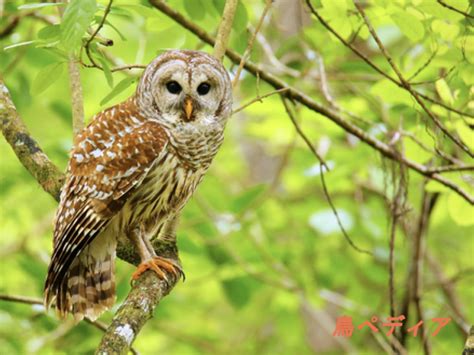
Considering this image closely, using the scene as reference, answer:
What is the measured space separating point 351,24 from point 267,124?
8.14 ft

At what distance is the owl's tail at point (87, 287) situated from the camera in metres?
3.18

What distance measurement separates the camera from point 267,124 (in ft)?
18.1

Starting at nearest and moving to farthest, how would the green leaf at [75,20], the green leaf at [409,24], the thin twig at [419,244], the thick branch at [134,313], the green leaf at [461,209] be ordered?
the thick branch at [134,313] → the green leaf at [75,20] → the green leaf at [409,24] → the green leaf at [461,209] → the thin twig at [419,244]

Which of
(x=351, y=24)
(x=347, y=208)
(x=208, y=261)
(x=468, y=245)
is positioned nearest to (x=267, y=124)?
(x=347, y=208)

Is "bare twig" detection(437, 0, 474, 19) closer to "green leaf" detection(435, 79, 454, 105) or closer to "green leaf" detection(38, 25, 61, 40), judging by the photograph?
"green leaf" detection(435, 79, 454, 105)

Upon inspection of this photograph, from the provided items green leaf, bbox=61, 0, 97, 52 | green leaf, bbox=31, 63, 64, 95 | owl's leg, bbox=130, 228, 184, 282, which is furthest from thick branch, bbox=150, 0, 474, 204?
green leaf, bbox=61, 0, 97, 52

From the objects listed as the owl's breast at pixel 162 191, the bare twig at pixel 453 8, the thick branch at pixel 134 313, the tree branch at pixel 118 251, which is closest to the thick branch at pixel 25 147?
the tree branch at pixel 118 251

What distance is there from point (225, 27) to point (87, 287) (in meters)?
1.17

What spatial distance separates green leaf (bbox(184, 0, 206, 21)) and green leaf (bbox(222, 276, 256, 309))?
2014 mm

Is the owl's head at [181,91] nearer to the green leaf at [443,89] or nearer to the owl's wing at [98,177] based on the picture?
the owl's wing at [98,177]

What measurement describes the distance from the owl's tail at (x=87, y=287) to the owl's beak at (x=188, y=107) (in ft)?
2.13

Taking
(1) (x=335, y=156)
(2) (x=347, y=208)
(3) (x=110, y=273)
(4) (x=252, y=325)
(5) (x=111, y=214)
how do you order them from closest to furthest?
1. (5) (x=111, y=214)
2. (3) (x=110, y=273)
3. (1) (x=335, y=156)
4. (2) (x=347, y=208)
5. (4) (x=252, y=325)

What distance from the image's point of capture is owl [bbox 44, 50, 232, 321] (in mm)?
2988

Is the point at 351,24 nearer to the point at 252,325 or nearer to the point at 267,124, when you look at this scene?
the point at 267,124
